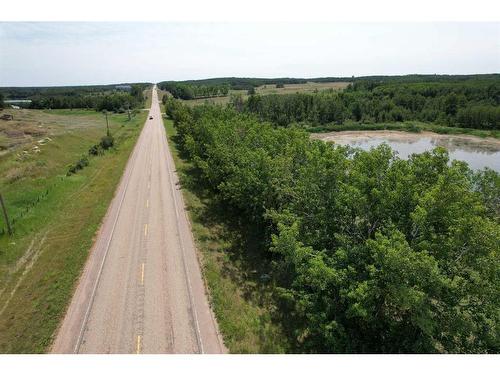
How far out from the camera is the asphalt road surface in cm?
1827

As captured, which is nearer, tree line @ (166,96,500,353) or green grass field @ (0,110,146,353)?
tree line @ (166,96,500,353)

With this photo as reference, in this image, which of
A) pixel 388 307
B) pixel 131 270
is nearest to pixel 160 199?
pixel 131 270

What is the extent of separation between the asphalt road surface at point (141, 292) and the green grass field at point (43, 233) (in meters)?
1.26

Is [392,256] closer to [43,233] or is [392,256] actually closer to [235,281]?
[235,281]

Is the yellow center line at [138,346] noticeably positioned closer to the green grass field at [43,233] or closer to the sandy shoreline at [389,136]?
the green grass field at [43,233]

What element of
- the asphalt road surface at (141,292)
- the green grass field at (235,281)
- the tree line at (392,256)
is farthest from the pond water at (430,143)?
the asphalt road surface at (141,292)

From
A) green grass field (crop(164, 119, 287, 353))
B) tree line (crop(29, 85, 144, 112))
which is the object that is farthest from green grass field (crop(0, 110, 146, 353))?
tree line (crop(29, 85, 144, 112))

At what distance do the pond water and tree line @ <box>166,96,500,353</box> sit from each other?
201 feet

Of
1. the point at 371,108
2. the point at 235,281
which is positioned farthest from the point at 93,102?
the point at 235,281

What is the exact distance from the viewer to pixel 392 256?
571 inches

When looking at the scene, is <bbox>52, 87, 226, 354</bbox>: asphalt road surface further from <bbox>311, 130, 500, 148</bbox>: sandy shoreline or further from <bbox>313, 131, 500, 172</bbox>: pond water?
<bbox>311, 130, 500, 148</bbox>: sandy shoreline

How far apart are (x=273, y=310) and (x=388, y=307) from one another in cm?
724

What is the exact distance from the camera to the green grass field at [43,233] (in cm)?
2009

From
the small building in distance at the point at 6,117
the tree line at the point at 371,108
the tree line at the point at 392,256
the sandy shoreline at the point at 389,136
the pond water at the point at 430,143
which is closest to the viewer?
the tree line at the point at 392,256
